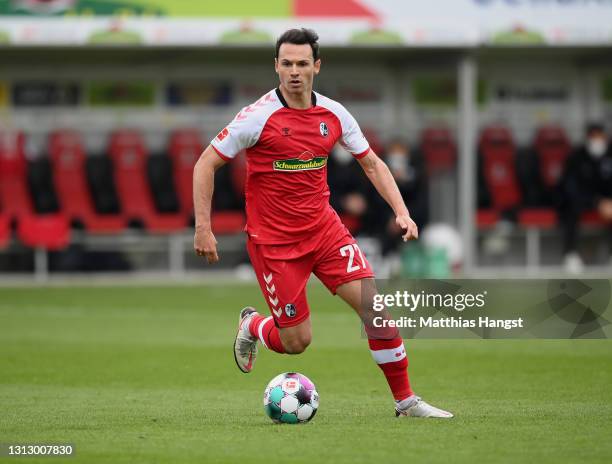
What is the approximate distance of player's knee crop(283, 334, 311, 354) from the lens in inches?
320

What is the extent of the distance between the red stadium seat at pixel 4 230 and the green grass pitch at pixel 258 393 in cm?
291

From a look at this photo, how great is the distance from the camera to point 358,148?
26.6 ft

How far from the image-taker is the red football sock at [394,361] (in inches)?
307

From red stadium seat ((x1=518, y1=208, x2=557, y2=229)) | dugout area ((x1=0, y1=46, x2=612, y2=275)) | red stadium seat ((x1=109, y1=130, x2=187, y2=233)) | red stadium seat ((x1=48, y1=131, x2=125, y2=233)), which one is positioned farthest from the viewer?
red stadium seat ((x1=518, y1=208, x2=557, y2=229))

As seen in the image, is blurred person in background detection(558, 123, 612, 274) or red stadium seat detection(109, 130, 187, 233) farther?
blurred person in background detection(558, 123, 612, 274)

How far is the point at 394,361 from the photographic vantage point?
781cm

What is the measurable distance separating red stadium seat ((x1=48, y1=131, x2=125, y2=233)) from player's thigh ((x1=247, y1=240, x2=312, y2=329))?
486 inches

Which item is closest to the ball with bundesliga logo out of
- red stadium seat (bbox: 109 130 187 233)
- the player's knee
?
the player's knee

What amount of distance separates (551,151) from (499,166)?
0.96m

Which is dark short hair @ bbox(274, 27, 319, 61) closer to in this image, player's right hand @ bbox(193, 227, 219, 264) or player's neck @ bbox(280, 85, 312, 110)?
player's neck @ bbox(280, 85, 312, 110)

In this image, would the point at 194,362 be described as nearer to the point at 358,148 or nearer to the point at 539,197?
the point at 358,148

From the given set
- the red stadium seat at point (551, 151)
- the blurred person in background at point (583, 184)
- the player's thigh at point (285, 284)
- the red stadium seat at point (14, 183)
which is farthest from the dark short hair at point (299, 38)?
the red stadium seat at point (551, 151)

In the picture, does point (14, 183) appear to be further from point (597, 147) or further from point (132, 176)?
point (597, 147)

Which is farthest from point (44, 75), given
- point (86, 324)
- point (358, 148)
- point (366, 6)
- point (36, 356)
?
point (358, 148)
